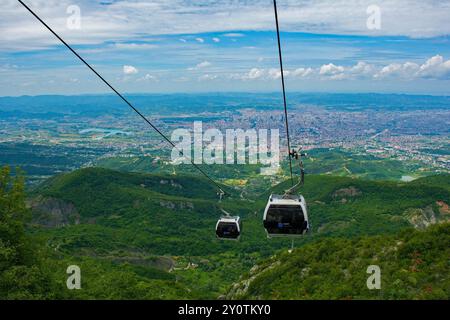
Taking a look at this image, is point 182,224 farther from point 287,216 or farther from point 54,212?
point 287,216

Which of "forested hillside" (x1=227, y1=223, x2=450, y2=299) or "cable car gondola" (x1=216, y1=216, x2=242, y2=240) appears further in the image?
"cable car gondola" (x1=216, y1=216, x2=242, y2=240)

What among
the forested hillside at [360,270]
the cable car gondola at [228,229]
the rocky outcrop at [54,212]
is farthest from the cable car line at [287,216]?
the rocky outcrop at [54,212]

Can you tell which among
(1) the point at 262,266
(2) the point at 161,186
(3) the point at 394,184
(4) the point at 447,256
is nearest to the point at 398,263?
(4) the point at 447,256

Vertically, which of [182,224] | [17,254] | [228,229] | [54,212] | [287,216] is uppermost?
[287,216]

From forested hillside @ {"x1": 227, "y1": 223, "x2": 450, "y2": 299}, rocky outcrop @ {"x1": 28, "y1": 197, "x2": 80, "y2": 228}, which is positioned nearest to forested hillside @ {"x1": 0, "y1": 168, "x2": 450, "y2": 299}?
rocky outcrop @ {"x1": 28, "y1": 197, "x2": 80, "y2": 228}

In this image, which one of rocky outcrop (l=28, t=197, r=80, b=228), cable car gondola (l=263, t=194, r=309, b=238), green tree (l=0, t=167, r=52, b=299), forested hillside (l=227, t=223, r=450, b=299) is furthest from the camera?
rocky outcrop (l=28, t=197, r=80, b=228)

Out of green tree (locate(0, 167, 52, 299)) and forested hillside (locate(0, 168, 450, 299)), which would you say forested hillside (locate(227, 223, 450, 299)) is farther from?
green tree (locate(0, 167, 52, 299))

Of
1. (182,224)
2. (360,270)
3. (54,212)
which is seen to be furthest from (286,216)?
(54,212)

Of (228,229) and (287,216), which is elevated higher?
(287,216)
